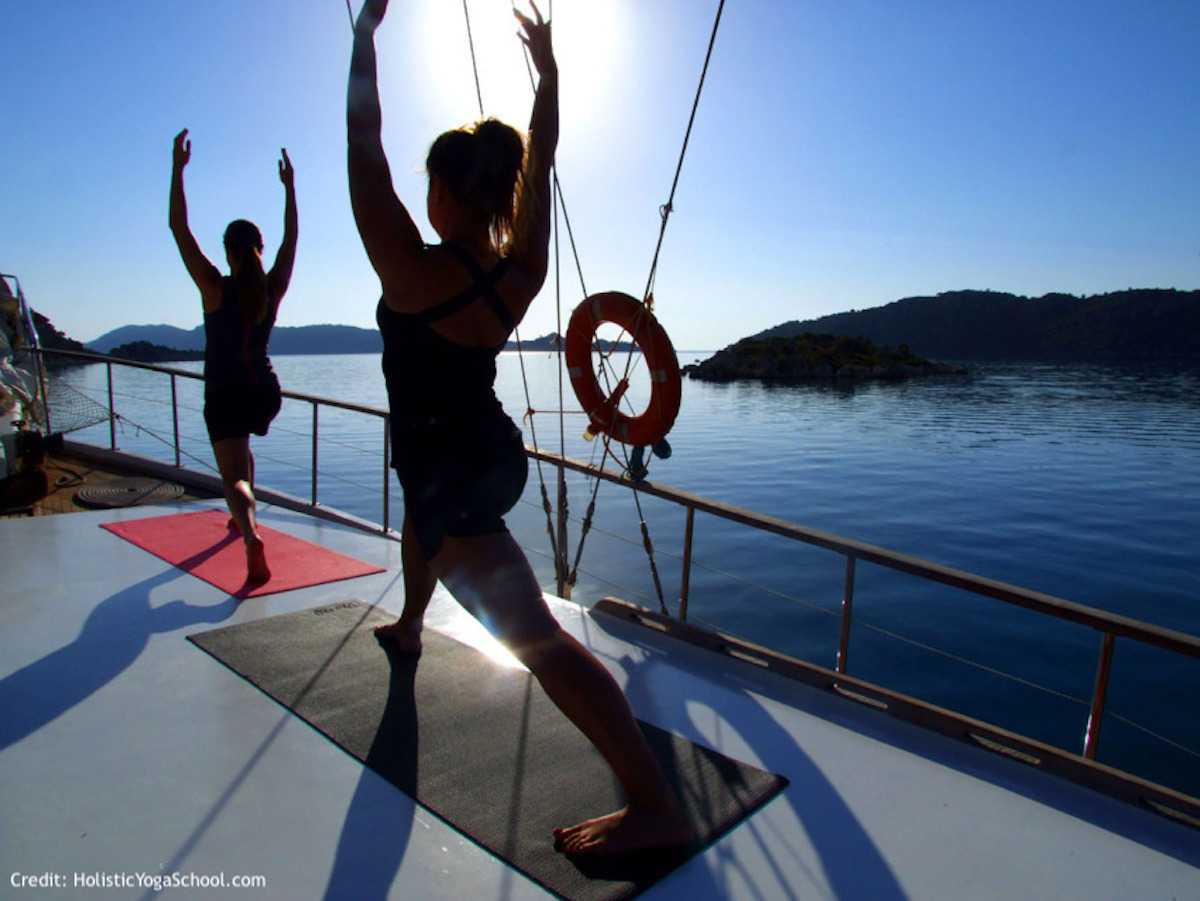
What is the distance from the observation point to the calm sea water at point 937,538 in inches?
239

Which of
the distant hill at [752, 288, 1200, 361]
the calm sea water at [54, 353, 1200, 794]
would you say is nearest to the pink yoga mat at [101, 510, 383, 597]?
the calm sea water at [54, 353, 1200, 794]

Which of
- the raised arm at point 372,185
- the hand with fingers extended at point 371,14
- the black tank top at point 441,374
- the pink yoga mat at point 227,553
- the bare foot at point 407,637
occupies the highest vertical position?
the hand with fingers extended at point 371,14

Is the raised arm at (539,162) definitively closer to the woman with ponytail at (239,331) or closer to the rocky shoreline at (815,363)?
the woman with ponytail at (239,331)

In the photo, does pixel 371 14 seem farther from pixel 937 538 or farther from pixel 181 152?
pixel 937 538

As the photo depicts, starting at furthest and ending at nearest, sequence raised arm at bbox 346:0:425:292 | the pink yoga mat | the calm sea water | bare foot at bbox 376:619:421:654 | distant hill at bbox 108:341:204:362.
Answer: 1. distant hill at bbox 108:341:204:362
2. the calm sea water
3. the pink yoga mat
4. bare foot at bbox 376:619:421:654
5. raised arm at bbox 346:0:425:292

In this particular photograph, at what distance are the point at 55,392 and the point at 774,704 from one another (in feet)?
20.8

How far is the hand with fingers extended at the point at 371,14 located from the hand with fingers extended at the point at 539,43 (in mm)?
312

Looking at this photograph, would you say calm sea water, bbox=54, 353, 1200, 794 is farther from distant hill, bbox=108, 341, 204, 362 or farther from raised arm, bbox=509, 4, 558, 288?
distant hill, bbox=108, 341, 204, 362

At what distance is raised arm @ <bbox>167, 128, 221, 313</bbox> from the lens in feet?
9.18

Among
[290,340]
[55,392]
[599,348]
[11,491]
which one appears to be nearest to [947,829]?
[599,348]

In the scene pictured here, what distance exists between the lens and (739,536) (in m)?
10.2

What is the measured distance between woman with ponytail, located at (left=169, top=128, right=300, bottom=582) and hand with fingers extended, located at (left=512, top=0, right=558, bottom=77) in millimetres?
1812

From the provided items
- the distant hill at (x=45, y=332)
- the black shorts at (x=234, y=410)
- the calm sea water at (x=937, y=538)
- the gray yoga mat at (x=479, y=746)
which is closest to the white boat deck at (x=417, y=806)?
the gray yoga mat at (x=479, y=746)

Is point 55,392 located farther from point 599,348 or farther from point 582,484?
point 582,484
